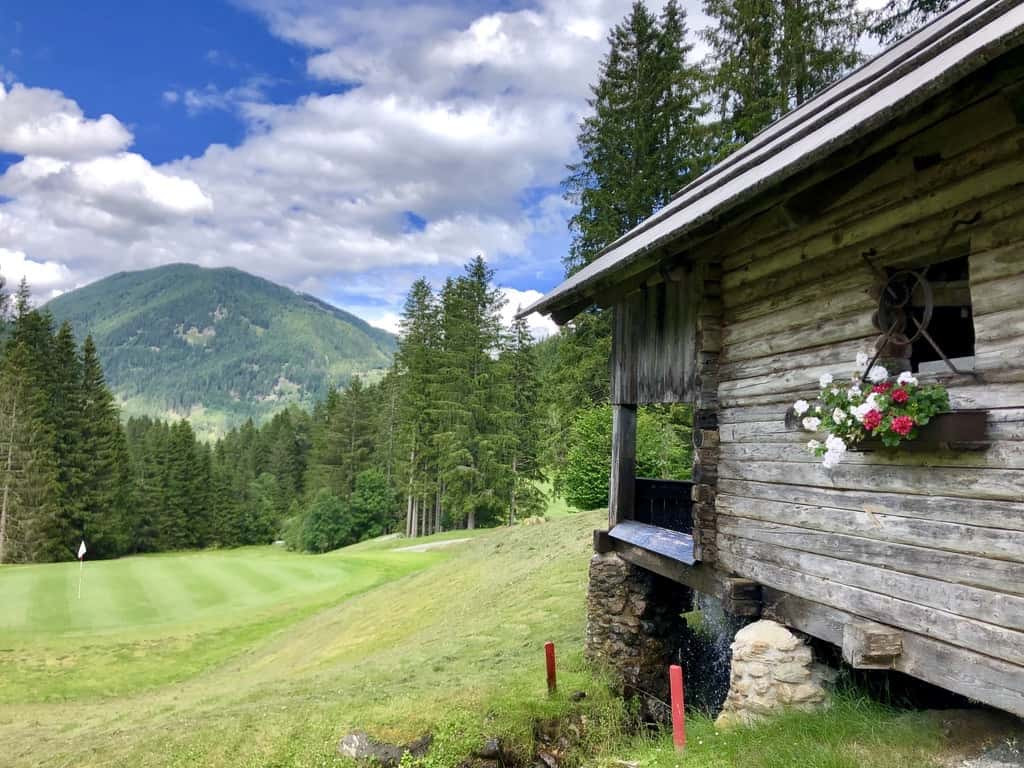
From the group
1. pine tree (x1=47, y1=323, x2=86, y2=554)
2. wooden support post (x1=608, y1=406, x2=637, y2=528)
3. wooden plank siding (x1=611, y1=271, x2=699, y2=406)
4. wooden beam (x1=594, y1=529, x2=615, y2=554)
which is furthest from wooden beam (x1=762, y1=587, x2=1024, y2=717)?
pine tree (x1=47, y1=323, x2=86, y2=554)

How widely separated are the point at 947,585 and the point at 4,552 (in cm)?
5002

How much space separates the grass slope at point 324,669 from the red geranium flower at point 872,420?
2091mm

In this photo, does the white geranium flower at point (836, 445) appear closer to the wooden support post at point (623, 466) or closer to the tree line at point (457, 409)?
the wooden support post at point (623, 466)

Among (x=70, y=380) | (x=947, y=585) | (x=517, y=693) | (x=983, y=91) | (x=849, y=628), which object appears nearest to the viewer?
(x=983, y=91)

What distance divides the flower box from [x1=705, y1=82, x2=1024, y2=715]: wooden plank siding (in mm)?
59

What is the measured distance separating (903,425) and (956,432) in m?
0.27

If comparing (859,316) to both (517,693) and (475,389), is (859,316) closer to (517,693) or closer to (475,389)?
(517,693)

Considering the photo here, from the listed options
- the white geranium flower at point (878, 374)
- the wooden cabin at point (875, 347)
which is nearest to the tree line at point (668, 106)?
the wooden cabin at point (875, 347)

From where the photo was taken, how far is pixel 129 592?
78.4 ft

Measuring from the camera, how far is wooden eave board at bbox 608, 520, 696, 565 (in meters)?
7.19

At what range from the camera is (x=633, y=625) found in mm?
8672

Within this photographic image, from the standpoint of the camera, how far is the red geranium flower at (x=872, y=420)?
13.6 ft

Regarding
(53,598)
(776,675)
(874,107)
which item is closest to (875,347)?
(874,107)

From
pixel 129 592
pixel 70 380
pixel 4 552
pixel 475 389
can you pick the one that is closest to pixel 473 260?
pixel 475 389
